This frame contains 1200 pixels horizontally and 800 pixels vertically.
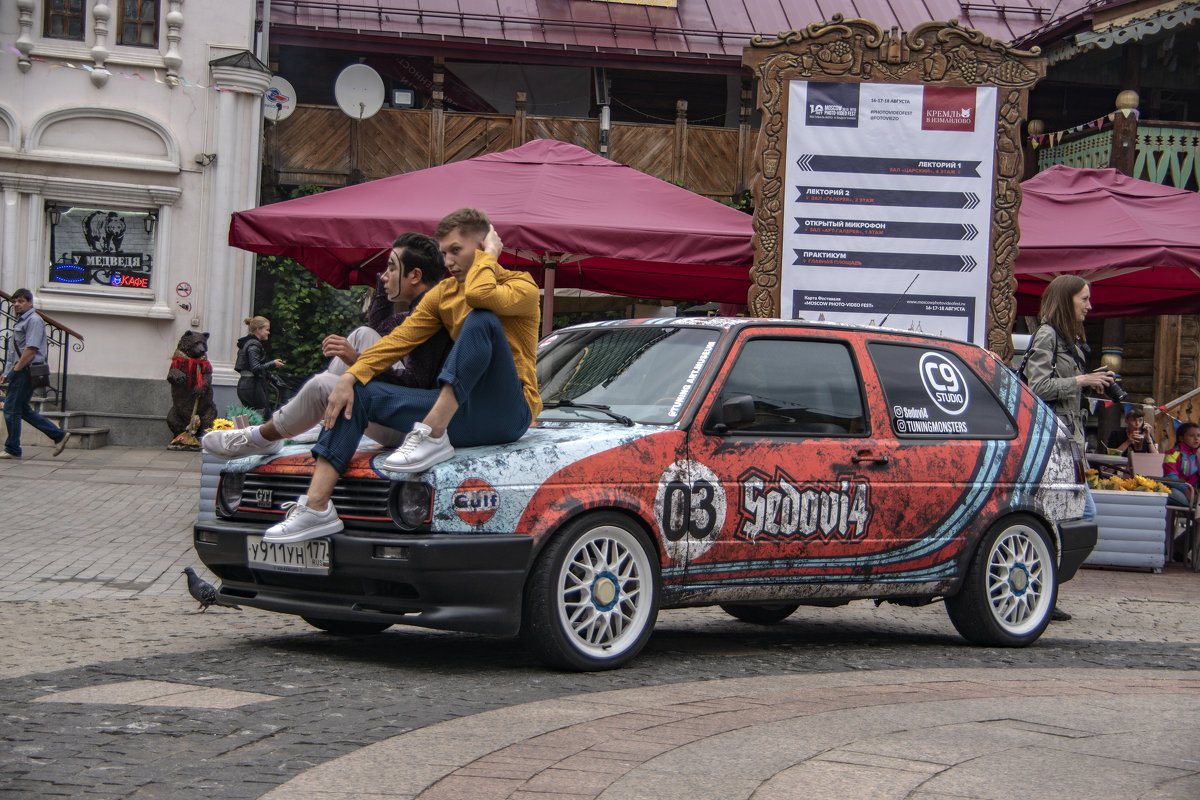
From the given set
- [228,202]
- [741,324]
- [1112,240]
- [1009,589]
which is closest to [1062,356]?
[1009,589]

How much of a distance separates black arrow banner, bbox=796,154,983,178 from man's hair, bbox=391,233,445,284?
173 inches

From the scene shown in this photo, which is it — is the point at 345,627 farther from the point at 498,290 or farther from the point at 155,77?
the point at 155,77

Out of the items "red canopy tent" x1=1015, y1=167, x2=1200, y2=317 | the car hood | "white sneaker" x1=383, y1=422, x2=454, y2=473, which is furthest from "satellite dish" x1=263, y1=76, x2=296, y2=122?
"white sneaker" x1=383, y1=422, x2=454, y2=473

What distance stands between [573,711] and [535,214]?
566cm

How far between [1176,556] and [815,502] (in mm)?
7389

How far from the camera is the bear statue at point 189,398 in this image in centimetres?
1928

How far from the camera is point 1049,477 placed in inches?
293

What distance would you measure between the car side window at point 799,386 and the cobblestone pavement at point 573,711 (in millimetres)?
1091

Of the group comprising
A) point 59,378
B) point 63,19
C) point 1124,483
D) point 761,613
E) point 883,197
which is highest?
point 63,19

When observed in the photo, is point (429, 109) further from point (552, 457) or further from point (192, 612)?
point (552, 457)

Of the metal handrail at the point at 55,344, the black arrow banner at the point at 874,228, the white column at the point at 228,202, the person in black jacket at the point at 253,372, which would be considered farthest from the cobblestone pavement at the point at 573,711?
the white column at the point at 228,202

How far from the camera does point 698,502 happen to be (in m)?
6.12

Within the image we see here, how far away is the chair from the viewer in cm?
1213

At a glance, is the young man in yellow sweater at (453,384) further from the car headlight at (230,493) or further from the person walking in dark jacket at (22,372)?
the person walking in dark jacket at (22,372)
